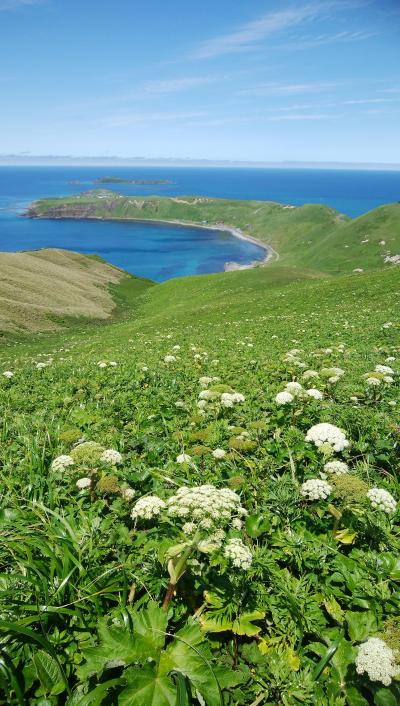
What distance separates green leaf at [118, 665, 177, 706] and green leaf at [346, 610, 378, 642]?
1.78 metres

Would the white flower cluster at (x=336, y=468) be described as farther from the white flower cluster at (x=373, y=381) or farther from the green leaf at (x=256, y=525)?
the white flower cluster at (x=373, y=381)

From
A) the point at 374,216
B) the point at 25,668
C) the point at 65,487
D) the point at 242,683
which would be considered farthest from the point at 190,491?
the point at 374,216

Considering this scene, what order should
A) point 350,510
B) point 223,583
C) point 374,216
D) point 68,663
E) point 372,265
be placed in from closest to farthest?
1. point 68,663
2. point 223,583
3. point 350,510
4. point 372,265
5. point 374,216

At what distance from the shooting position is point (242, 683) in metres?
3.33

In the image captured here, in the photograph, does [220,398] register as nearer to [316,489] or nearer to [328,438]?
[328,438]

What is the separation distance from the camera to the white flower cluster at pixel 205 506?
12.4 ft

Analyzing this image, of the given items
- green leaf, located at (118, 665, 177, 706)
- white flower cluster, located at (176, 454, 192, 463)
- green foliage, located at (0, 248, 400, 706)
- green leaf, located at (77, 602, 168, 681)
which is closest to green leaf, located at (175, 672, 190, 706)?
green foliage, located at (0, 248, 400, 706)

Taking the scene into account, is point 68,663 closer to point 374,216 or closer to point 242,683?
point 242,683

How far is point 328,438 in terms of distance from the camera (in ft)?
20.7

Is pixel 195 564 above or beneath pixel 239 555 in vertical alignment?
beneath

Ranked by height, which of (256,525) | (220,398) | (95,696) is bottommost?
(220,398)

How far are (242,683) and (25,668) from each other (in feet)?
6.14

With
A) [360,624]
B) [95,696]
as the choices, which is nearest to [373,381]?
[360,624]

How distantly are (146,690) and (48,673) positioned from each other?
2.90 ft
